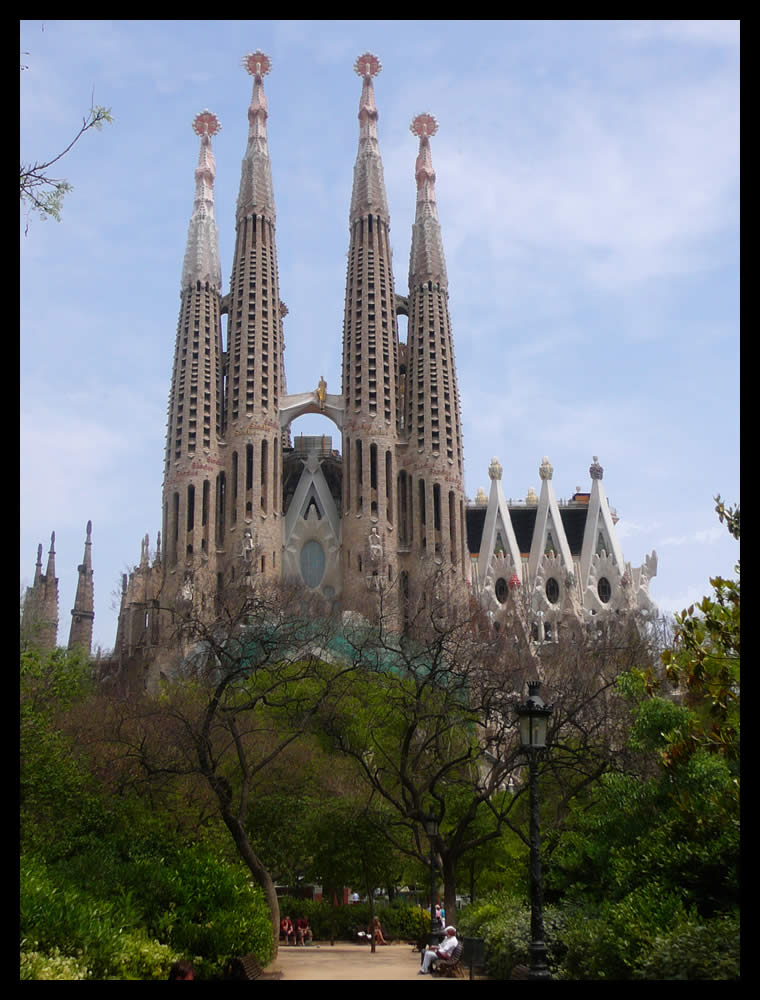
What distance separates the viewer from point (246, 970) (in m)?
13.2

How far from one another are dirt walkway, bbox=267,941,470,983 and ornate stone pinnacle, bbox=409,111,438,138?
55.8 meters

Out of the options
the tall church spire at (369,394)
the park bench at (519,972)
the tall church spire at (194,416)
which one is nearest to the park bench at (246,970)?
the park bench at (519,972)

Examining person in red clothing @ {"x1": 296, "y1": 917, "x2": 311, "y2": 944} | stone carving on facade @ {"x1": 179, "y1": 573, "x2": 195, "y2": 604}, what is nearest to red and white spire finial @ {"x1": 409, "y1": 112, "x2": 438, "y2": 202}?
stone carving on facade @ {"x1": 179, "y1": 573, "x2": 195, "y2": 604}

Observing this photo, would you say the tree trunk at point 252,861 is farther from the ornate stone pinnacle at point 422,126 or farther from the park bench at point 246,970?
the ornate stone pinnacle at point 422,126

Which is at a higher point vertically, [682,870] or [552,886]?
[682,870]

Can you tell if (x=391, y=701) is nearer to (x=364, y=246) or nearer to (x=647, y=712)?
(x=647, y=712)

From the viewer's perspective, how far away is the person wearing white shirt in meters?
15.4

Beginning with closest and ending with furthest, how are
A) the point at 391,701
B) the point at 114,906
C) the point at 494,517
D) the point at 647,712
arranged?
1. the point at 114,906
2. the point at 647,712
3. the point at 391,701
4. the point at 494,517

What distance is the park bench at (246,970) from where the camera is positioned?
12.5 m

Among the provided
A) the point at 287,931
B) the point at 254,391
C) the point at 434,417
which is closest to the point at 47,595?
the point at 254,391
